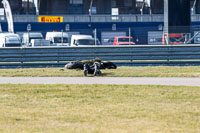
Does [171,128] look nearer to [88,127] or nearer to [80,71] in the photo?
[88,127]

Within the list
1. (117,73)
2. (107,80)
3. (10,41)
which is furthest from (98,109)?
(10,41)

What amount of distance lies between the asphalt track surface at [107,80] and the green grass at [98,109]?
1243mm

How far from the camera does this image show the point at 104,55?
21.0m

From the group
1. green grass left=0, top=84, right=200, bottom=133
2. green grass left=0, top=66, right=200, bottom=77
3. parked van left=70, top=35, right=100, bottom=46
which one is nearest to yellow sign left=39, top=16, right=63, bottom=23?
parked van left=70, top=35, right=100, bottom=46

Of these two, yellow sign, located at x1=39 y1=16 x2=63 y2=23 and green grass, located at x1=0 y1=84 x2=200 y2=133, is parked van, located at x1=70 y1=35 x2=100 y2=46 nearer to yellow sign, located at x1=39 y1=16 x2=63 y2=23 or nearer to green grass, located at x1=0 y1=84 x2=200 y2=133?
yellow sign, located at x1=39 y1=16 x2=63 y2=23

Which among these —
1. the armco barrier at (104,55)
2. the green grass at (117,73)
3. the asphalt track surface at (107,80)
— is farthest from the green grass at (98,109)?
the armco barrier at (104,55)

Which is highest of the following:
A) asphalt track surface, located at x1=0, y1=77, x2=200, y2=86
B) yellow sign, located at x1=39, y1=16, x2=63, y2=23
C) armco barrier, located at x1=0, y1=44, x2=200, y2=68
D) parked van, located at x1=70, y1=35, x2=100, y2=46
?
yellow sign, located at x1=39, y1=16, x2=63, y2=23

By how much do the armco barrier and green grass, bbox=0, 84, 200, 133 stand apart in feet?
24.5

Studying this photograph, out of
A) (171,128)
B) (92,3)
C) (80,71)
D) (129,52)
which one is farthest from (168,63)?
(92,3)

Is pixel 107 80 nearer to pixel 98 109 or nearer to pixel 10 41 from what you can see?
pixel 98 109

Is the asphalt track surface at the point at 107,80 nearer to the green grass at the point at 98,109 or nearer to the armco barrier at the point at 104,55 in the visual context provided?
the green grass at the point at 98,109

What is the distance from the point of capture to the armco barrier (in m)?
20.6

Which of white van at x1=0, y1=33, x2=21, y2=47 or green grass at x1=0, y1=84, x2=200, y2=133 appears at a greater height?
white van at x1=0, y1=33, x2=21, y2=47

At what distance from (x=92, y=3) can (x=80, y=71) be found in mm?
38186
